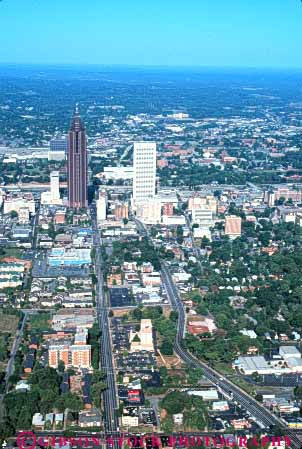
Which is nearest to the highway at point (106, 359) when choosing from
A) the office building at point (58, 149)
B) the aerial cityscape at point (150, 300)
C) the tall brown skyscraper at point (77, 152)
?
the aerial cityscape at point (150, 300)

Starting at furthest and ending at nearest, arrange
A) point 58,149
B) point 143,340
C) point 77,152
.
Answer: point 58,149 → point 77,152 → point 143,340

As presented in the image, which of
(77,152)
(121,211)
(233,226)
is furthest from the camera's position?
(121,211)

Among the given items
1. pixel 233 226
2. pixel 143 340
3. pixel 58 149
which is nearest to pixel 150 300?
pixel 143 340

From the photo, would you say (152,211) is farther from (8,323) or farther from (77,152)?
(8,323)

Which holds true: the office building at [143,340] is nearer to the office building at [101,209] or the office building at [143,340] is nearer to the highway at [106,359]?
the highway at [106,359]

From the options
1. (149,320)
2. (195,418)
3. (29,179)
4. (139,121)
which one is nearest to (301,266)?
(149,320)
